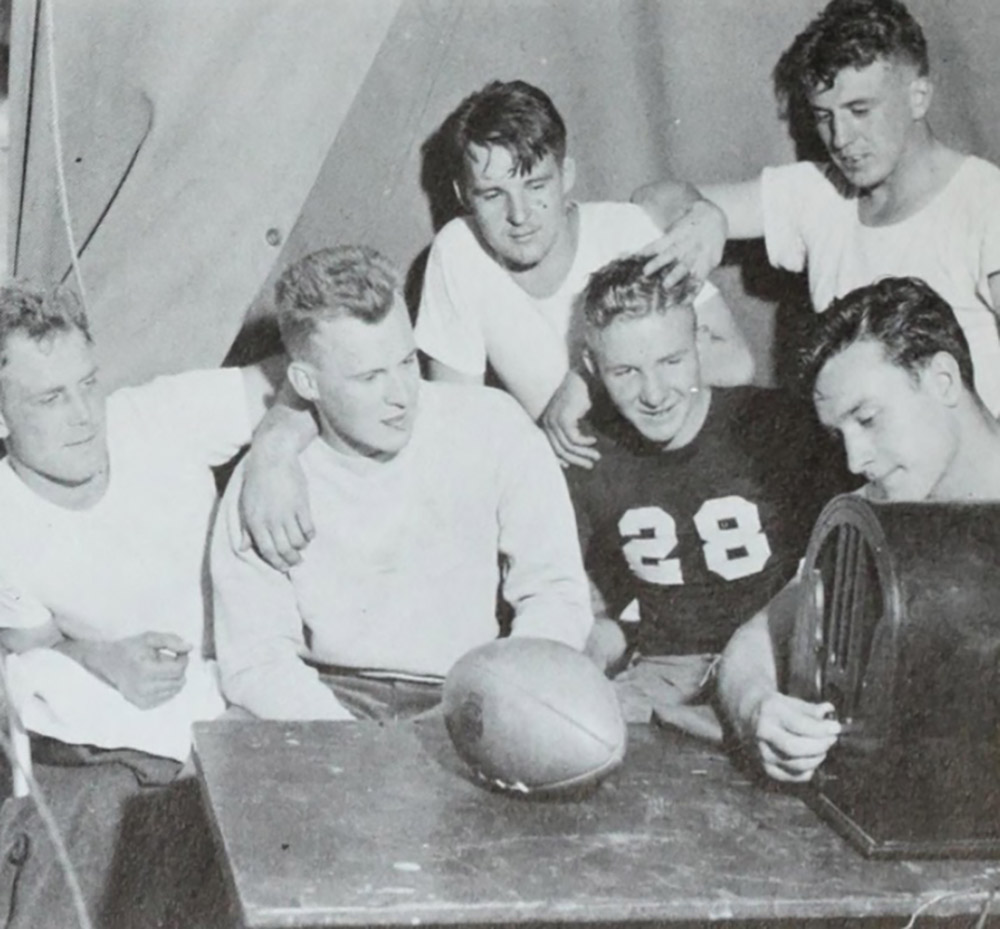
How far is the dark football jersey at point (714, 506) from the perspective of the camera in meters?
2.36

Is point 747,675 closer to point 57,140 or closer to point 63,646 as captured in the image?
point 63,646

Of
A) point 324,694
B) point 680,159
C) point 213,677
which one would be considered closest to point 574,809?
point 324,694

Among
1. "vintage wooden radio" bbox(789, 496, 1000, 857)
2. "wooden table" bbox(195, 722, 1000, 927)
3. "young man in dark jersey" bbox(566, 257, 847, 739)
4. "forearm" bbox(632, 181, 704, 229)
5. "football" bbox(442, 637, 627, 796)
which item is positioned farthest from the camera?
"forearm" bbox(632, 181, 704, 229)

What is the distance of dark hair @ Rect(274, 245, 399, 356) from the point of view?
2127mm

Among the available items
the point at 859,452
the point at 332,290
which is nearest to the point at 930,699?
the point at 859,452

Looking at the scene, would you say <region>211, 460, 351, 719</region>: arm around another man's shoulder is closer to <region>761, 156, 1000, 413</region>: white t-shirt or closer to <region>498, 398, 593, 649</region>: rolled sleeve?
<region>498, 398, 593, 649</region>: rolled sleeve

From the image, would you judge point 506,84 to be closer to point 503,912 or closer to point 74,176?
point 74,176

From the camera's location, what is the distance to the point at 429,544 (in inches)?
88.6

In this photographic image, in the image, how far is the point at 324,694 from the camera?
2107mm

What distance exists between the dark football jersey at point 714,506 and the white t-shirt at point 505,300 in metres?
0.17

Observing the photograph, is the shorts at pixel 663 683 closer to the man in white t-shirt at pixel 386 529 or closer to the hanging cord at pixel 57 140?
the man in white t-shirt at pixel 386 529

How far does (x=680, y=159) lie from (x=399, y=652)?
1048mm

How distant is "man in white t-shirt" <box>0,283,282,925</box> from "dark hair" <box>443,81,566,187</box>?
1.92 ft

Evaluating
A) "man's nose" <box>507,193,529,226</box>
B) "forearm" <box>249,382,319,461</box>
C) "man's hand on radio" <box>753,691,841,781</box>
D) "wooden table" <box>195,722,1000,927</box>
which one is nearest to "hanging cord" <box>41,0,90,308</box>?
"forearm" <box>249,382,319,461</box>
